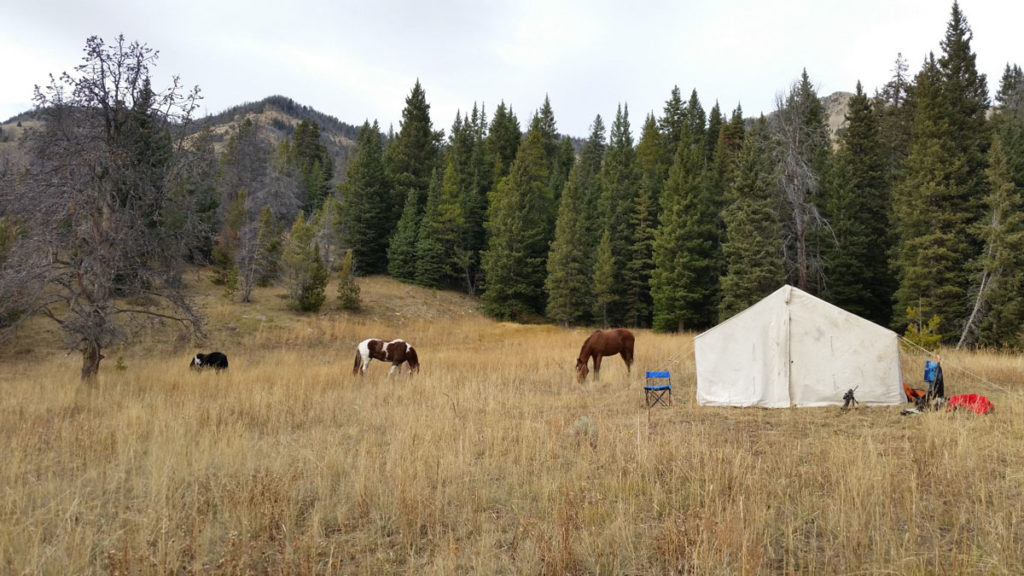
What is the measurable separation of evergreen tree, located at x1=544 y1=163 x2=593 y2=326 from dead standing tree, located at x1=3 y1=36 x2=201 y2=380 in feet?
82.4

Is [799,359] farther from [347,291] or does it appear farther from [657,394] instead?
[347,291]

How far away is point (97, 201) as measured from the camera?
1120cm

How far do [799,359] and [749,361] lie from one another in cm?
100

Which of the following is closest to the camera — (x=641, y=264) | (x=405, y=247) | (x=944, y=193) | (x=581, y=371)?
(x=581, y=371)

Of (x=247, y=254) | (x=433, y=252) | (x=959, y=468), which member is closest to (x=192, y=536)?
(x=959, y=468)

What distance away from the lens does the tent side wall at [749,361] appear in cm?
1118

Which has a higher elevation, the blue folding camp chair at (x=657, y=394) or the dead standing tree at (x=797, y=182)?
the dead standing tree at (x=797, y=182)

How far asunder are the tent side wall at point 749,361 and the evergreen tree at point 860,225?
18.6 m

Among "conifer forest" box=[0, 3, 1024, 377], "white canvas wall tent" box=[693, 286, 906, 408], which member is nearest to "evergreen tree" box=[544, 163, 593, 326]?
"conifer forest" box=[0, 3, 1024, 377]

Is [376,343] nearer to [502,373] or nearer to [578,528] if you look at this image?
[502,373]

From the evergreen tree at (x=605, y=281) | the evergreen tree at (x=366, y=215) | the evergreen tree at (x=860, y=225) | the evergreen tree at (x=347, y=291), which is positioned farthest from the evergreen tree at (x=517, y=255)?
the evergreen tree at (x=860, y=225)

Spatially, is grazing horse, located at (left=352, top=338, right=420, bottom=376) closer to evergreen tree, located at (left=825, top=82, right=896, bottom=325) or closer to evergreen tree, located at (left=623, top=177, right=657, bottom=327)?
evergreen tree, located at (left=623, top=177, right=657, bottom=327)

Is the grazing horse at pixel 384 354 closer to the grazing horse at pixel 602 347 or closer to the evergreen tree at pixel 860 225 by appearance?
the grazing horse at pixel 602 347

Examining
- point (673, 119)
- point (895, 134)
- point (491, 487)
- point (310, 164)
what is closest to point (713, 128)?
point (673, 119)
